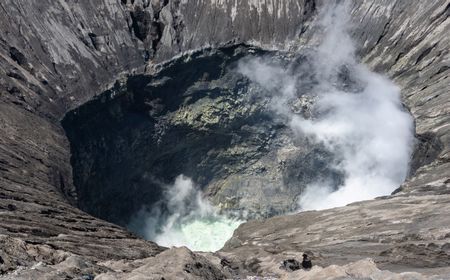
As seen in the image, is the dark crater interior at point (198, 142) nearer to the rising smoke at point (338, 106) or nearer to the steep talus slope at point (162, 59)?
the rising smoke at point (338, 106)

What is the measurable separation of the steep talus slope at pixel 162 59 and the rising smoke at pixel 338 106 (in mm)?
2779

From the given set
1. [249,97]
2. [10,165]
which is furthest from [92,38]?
[10,165]

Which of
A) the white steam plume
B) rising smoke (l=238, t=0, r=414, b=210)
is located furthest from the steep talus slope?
the white steam plume

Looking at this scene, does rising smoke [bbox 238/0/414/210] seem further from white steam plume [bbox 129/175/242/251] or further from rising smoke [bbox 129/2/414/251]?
white steam plume [bbox 129/175/242/251]

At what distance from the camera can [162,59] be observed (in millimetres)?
84125

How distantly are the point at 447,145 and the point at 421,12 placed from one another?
2810 centimetres

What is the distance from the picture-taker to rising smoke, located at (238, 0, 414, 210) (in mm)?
86312

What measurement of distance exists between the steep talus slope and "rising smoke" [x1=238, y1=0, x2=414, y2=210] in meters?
2.78

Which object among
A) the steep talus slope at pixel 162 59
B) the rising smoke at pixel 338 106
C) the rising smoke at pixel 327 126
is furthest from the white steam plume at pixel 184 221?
the steep talus slope at pixel 162 59

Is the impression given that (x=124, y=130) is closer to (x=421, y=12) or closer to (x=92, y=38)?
(x=92, y=38)

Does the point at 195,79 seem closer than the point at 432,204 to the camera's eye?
No

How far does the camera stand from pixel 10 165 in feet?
177

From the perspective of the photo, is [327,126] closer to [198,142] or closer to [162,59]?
[198,142]

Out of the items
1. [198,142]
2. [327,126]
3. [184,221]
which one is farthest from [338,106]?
[184,221]
